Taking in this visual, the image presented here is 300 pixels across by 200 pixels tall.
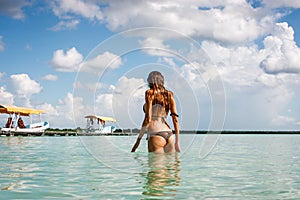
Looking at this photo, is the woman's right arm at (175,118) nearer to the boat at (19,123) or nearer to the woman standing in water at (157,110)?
the woman standing in water at (157,110)

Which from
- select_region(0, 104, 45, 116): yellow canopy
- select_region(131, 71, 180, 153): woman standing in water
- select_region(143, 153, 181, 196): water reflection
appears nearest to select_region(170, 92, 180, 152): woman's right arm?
select_region(131, 71, 180, 153): woman standing in water

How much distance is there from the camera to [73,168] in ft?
27.7

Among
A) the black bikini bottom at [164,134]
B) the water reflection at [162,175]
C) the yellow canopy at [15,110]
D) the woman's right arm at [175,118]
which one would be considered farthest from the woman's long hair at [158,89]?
the yellow canopy at [15,110]

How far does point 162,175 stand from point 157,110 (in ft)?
5.66

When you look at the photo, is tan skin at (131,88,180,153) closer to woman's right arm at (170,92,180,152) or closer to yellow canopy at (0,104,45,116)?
woman's right arm at (170,92,180,152)

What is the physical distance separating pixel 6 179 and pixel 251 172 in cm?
476

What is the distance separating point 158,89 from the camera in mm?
8453

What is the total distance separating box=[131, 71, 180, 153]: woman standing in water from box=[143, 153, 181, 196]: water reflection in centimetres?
38

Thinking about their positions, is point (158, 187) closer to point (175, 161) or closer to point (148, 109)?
point (148, 109)

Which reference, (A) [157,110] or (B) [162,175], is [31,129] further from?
(B) [162,175]

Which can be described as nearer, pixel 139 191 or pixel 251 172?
pixel 139 191

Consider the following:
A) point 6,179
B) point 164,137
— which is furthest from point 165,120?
point 6,179

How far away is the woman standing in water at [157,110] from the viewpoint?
8385 mm

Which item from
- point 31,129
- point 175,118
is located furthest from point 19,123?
point 175,118
